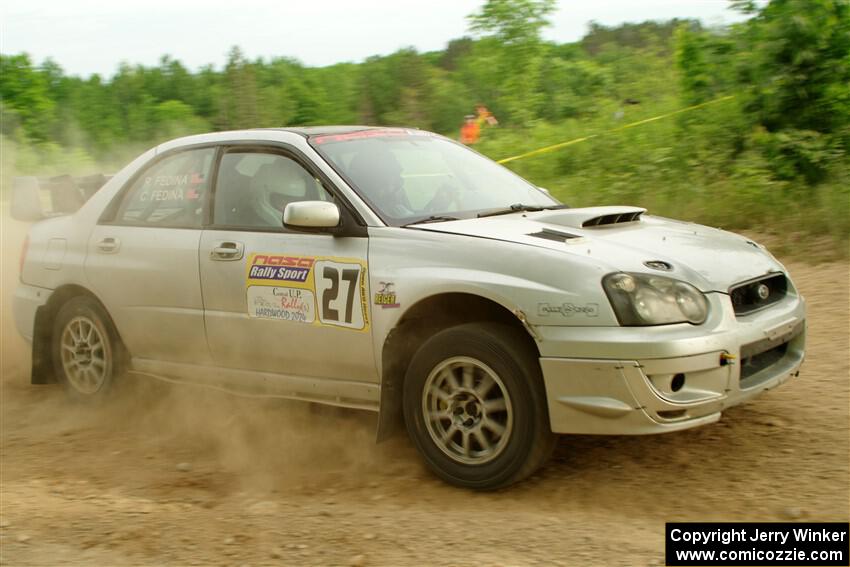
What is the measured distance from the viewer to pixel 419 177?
5312 mm

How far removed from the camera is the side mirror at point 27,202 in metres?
6.75

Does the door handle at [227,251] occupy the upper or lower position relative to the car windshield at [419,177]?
lower

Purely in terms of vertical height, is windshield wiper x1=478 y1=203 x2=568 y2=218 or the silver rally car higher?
windshield wiper x1=478 y1=203 x2=568 y2=218

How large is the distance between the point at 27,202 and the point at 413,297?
370 centimetres

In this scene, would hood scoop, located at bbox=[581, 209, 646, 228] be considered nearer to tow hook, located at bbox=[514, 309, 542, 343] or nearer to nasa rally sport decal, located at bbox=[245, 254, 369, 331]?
tow hook, located at bbox=[514, 309, 542, 343]

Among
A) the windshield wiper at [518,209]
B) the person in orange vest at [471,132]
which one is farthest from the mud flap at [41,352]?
the person in orange vest at [471,132]

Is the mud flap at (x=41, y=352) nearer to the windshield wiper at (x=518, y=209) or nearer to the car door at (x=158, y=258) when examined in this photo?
the car door at (x=158, y=258)

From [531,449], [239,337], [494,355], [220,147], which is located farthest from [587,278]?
[220,147]

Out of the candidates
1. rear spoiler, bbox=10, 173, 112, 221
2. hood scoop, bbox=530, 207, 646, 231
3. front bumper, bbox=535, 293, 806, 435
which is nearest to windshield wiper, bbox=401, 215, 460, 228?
hood scoop, bbox=530, 207, 646, 231

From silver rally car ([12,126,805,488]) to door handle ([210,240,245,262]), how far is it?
13mm

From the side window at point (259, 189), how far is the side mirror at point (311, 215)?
32 cm

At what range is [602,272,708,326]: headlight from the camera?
13.1ft

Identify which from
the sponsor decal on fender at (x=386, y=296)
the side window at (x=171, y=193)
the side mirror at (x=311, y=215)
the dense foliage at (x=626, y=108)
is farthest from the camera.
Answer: the dense foliage at (x=626, y=108)

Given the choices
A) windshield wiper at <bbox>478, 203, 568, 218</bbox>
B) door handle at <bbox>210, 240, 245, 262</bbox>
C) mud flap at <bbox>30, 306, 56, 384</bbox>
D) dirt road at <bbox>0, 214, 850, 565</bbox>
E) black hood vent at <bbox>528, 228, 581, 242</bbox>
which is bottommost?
dirt road at <bbox>0, 214, 850, 565</bbox>
